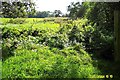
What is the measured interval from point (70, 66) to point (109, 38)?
4328mm

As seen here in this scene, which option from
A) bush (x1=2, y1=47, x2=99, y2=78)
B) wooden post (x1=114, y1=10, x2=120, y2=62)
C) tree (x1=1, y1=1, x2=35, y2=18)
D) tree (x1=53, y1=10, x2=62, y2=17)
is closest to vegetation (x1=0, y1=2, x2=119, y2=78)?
bush (x1=2, y1=47, x2=99, y2=78)

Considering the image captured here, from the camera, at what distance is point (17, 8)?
38.2 feet

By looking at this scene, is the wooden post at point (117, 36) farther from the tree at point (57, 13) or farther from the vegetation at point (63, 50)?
the tree at point (57, 13)

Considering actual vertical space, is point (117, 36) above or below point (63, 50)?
above

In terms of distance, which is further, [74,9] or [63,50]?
[74,9]

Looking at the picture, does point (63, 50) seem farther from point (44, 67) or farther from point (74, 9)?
point (74, 9)

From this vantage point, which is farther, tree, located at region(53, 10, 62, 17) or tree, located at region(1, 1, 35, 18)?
tree, located at region(53, 10, 62, 17)

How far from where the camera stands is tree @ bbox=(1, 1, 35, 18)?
1146 cm

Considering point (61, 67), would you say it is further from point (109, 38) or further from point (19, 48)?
point (109, 38)

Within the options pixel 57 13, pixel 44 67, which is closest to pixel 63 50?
pixel 44 67

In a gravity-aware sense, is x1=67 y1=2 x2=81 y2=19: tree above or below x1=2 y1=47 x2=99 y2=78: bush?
above

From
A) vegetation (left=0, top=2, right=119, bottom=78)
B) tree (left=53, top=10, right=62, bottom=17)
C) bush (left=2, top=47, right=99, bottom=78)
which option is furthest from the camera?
tree (left=53, top=10, right=62, bottom=17)

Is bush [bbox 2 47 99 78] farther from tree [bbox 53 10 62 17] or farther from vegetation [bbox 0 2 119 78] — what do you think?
tree [bbox 53 10 62 17]

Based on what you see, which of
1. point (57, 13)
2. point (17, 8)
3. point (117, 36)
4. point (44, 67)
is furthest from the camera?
point (57, 13)
